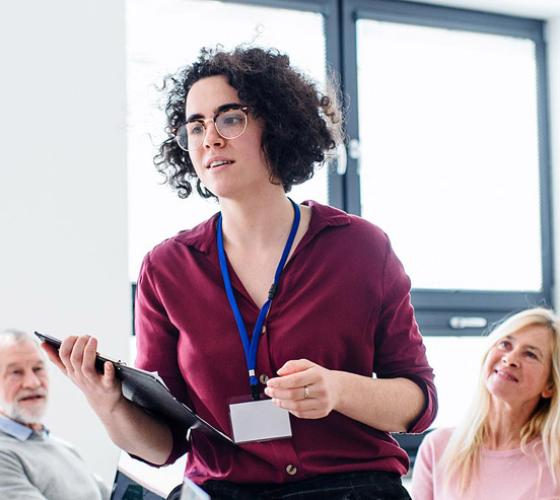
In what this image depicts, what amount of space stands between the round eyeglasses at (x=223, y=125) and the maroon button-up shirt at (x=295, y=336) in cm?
17

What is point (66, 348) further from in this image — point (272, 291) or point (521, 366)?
point (521, 366)

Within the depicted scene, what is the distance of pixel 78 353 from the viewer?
1437 millimetres

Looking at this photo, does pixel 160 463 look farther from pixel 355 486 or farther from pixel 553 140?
pixel 553 140

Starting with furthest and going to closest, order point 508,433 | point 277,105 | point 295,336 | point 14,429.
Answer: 1. point 508,433
2. point 14,429
3. point 277,105
4. point 295,336

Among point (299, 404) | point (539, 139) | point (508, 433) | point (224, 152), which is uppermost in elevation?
point (539, 139)

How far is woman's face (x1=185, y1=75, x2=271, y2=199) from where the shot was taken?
1.61 m

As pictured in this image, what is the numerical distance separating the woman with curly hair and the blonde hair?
5.08 ft

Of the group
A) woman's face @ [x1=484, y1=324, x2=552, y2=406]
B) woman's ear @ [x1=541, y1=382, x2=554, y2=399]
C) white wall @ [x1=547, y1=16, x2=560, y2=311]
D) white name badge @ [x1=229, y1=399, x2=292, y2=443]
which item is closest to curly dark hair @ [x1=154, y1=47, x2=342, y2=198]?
white name badge @ [x1=229, y1=399, x2=292, y2=443]

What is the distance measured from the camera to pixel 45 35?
3.34m

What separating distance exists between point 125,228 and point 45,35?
0.76 meters

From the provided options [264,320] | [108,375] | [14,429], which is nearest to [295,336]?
[264,320]

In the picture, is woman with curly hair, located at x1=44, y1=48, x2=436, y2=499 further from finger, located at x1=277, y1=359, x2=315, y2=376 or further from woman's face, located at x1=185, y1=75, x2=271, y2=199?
finger, located at x1=277, y1=359, x2=315, y2=376

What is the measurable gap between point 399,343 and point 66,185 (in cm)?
200

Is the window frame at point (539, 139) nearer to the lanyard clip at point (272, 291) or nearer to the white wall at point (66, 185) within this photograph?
the white wall at point (66, 185)
